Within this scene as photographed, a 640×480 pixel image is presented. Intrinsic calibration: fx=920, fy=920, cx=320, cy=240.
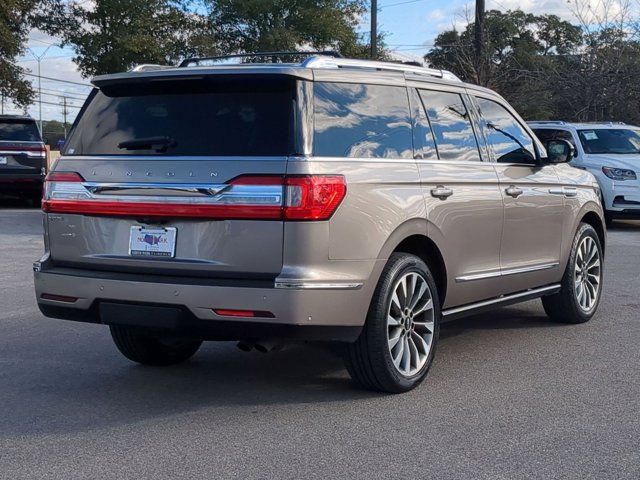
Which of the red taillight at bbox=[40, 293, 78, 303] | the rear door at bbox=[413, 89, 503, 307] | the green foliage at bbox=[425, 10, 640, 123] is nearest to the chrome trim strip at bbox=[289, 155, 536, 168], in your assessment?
the rear door at bbox=[413, 89, 503, 307]

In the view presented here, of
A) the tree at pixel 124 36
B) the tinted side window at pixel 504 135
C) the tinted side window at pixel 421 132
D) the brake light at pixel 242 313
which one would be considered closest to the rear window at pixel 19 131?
the tree at pixel 124 36

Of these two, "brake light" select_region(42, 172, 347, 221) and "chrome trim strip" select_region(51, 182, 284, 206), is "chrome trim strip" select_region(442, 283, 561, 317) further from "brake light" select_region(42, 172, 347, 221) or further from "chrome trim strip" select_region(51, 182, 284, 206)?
"chrome trim strip" select_region(51, 182, 284, 206)

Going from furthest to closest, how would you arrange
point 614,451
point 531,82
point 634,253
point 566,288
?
1. point 531,82
2. point 634,253
3. point 566,288
4. point 614,451

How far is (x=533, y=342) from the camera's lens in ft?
23.3

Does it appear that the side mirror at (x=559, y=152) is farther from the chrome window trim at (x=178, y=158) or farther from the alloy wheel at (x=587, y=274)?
the chrome window trim at (x=178, y=158)

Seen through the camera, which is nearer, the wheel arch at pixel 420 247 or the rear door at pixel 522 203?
the wheel arch at pixel 420 247

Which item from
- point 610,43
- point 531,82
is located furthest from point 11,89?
point 610,43

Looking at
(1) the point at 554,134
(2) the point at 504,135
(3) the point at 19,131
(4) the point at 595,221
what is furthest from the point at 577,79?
(2) the point at 504,135

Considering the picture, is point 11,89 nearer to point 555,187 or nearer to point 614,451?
point 555,187

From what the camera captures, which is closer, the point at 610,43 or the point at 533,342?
the point at 533,342

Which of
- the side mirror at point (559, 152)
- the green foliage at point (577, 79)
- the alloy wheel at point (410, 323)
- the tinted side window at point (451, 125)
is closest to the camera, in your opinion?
the alloy wheel at point (410, 323)

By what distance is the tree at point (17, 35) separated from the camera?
26573 mm

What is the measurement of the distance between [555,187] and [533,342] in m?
1.24

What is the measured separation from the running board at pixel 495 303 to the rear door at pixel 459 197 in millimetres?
51
